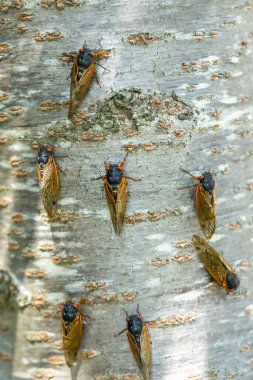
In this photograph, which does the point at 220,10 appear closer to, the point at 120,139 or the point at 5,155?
the point at 120,139

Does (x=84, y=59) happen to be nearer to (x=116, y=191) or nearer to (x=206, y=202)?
(x=116, y=191)

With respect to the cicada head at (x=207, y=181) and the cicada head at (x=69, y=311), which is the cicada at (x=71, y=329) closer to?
the cicada head at (x=69, y=311)

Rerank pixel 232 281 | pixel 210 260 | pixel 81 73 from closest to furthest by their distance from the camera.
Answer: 1. pixel 81 73
2. pixel 210 260
3. pixel 232 281

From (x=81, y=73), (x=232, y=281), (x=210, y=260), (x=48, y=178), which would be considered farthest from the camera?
(x=232, y=281)

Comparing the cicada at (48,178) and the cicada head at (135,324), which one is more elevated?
the cicada at (48,178)

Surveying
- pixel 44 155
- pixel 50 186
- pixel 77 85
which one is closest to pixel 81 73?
pixel 77 85

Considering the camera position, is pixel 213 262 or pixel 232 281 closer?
pixel 213 262

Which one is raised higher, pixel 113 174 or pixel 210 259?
pixel 113 174

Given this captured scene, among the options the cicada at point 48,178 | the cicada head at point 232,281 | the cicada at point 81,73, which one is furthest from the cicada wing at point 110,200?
the cicada head at point 232,281
